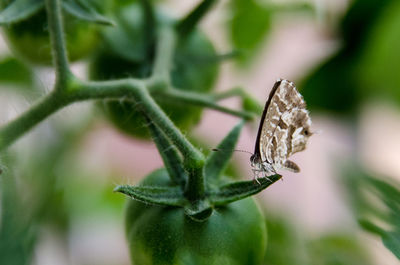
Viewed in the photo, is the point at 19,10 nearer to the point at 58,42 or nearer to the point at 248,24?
the point at 58,42

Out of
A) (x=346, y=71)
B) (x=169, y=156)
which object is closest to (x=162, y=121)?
(x=169, y=156)

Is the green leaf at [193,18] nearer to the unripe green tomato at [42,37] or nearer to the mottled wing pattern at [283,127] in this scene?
the unripe green tomato at [42,37]

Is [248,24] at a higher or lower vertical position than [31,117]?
higher

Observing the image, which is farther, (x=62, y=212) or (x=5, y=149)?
(x=62, y=212)

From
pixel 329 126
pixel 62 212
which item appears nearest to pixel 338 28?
pixel 329 126

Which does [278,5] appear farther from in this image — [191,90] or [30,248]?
[30,248]

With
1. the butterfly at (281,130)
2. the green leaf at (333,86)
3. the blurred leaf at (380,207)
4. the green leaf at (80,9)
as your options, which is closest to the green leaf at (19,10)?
the green leaf at (80,9)
